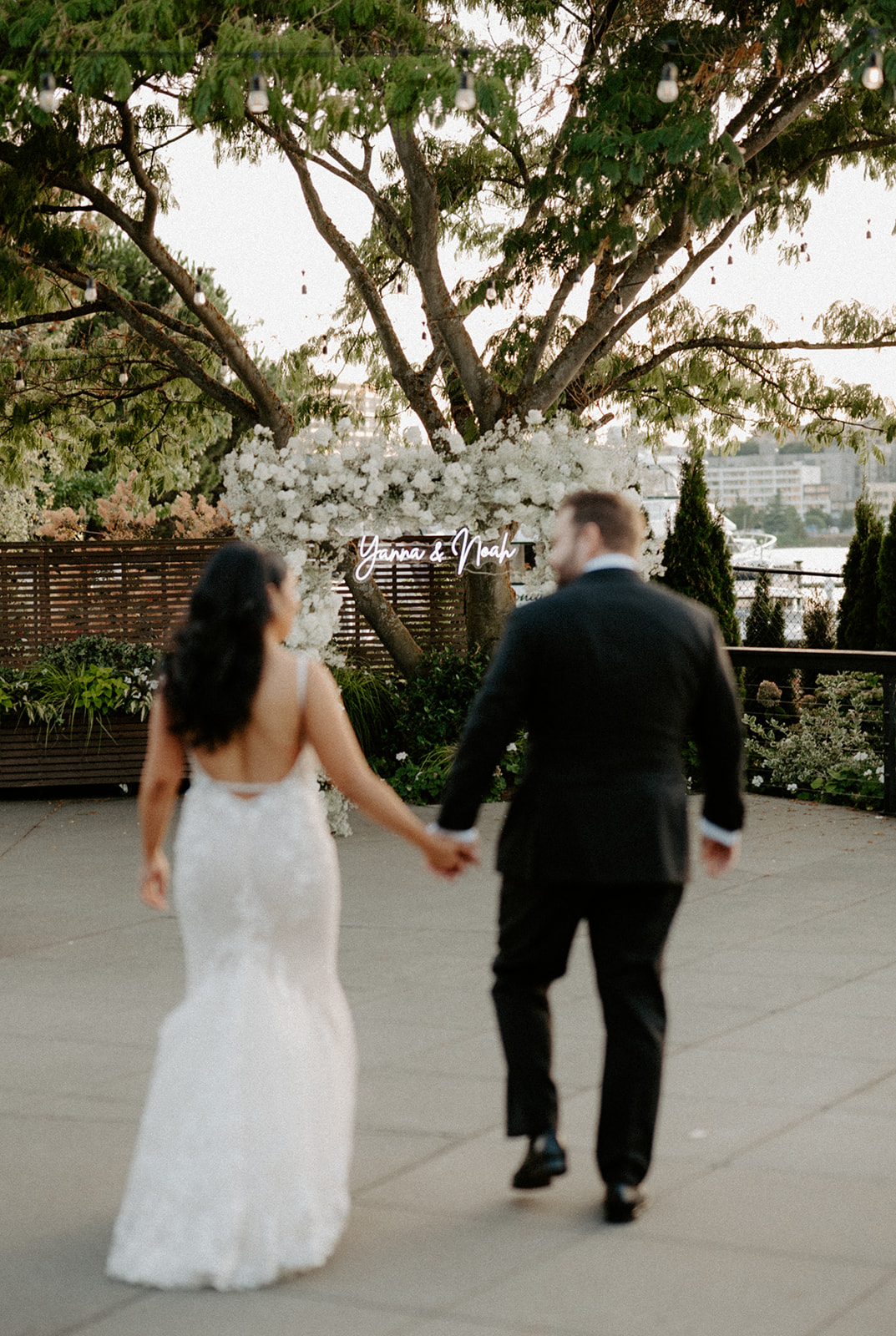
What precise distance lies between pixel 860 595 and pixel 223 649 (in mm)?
15242

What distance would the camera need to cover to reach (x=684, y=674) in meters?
3.81

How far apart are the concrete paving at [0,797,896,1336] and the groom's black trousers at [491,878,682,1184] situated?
0.24m

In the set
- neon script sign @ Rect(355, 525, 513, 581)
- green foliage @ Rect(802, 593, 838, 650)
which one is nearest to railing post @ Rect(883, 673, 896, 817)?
neon script sign @ Rect(355, 525, 513, 581)

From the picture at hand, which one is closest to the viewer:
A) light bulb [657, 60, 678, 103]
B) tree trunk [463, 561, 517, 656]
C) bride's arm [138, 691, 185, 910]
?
bride's arm [138, 691, 185, 910]

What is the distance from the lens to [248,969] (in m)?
3.71

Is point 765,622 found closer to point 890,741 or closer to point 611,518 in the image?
point 890,741

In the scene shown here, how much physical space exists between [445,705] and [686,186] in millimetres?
4602

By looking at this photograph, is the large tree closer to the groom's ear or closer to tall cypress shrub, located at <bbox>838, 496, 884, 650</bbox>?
tall cypress shrub, located at <bbox>838, 496, 884, 650</bbox>

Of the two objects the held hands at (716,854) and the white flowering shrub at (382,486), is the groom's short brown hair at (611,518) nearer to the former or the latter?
the held hands at (716,854)

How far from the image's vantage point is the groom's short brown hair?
12.9ft

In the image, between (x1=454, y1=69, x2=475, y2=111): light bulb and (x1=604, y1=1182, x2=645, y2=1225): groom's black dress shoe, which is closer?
(x1=604, y1=1182, x2=645, y2=1225): groom's black dress shoe

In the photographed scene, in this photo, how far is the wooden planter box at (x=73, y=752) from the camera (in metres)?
12.7

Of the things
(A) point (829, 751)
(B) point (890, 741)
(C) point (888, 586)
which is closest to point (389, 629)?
(A) point (829, 751)

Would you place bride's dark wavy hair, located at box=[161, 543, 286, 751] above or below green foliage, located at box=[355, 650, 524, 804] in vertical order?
above
